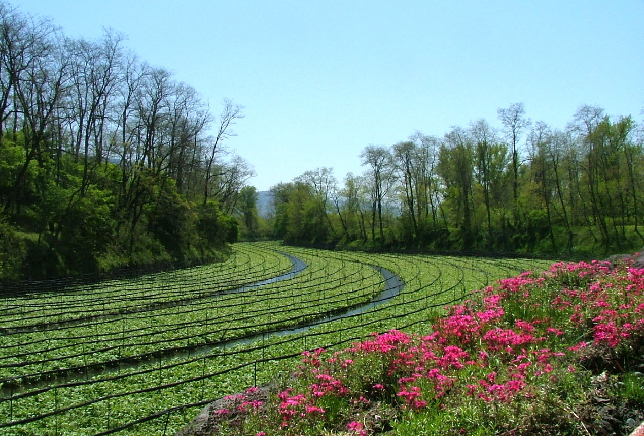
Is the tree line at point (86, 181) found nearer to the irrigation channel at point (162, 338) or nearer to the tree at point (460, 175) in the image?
the irrigation channel at point (162, 338)

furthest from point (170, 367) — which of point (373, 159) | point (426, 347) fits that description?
point (373, 159)

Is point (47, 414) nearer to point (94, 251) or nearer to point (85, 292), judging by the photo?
point (85, 292)

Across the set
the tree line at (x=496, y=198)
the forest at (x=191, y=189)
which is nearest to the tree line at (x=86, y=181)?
the forest at (x=191, y=189)

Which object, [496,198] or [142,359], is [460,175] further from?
[142,359]

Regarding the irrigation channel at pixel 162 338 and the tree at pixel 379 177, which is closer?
the irrigation channel at pixel 162 338

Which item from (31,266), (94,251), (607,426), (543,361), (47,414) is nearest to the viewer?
(607,426)

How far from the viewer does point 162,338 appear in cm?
1579

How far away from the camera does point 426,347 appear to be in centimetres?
898

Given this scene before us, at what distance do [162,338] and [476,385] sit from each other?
1252 centimetres

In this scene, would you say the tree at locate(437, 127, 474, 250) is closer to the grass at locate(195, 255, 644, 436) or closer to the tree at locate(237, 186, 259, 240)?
the grass at locate(195, 255, 644, 436)

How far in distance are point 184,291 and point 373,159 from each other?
45868 mm

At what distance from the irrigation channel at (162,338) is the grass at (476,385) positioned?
3.12 meters

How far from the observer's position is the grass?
573 centimetres

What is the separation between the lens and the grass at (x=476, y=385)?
18.8ft
